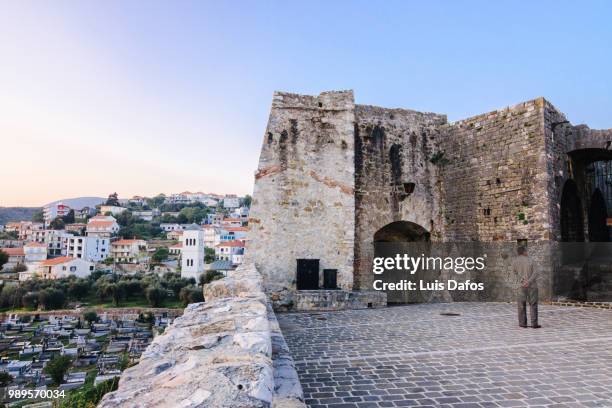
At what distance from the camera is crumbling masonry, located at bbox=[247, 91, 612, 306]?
11461mm

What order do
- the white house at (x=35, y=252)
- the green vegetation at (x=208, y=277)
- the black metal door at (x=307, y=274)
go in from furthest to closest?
1. the white house at (x=35, y=252)
2. the green vegetation at (x=208, y=277)
3. the black metal door at (x=307, y=274)

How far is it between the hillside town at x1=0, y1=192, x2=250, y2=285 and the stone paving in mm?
68270

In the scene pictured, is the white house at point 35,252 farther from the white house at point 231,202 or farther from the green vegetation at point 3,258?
the white house at point 231,202

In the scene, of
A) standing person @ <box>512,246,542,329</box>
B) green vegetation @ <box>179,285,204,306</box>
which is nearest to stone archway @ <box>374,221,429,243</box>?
standing person @ <box>512,246,542,329</box>

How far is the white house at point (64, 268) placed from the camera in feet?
235

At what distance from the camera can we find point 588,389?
418 centimetres

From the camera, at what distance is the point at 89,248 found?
94.8 m

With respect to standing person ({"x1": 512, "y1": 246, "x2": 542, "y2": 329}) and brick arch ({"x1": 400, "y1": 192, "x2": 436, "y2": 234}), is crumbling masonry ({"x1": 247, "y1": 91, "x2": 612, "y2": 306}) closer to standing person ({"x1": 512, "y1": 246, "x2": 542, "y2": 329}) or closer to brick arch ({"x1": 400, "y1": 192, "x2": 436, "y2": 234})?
brick arch ({"x1": 400, "y1": 192, "x2": 436, "y2": 234})

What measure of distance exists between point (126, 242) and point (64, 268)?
23.8 metres

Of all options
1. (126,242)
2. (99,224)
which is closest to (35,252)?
(126,242)

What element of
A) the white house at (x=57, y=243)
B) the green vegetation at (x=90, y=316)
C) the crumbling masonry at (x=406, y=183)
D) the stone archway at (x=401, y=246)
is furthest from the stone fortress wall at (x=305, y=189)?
the white house at (x=57, y=243)

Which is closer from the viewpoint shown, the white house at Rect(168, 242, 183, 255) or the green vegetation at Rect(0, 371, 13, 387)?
the green vegetation at Rect(0, 371, 13, 387)

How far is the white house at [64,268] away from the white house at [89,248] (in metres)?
17.1

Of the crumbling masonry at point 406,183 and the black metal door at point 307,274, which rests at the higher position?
the crumbling masonry at point 406,183
